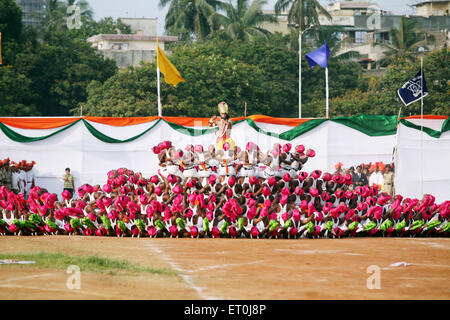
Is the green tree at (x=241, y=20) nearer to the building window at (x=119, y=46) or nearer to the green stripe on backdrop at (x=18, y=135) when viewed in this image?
the building window at (x=119, y=46)

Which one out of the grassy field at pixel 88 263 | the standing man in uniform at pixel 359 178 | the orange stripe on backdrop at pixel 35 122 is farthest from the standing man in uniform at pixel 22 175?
the standing man in uniform at pixel 359 178

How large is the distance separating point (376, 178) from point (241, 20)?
44002mm

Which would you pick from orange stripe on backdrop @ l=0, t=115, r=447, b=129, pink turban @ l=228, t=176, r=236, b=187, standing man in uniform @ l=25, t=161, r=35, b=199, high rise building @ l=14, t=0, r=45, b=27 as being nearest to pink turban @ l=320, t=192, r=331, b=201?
pink turban @ l=228, t=176, r=236, b=187

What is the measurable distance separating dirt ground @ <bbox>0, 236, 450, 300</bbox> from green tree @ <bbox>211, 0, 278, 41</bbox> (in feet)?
148

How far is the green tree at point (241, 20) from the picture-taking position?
5722cm

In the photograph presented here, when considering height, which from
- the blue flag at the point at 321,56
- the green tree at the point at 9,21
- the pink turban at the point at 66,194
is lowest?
the pink turban at the point at 66,194

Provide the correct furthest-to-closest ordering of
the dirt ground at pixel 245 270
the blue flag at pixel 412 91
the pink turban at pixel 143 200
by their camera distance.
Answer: the blue flag at pixel 412 91
the pink turban at pixel 143 200
the dirt ground at pixel 245 270

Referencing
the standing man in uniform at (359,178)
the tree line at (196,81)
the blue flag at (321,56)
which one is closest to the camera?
the standing man in uniform at (359,178)

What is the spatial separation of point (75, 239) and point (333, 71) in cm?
4259

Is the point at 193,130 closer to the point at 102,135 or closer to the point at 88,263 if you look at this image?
the point at 102,135

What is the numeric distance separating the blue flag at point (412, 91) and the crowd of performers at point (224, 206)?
4.94 m

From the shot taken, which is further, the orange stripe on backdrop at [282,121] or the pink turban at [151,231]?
the orange stripe on backdrop at [282,121]

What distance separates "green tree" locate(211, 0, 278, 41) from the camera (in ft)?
188
